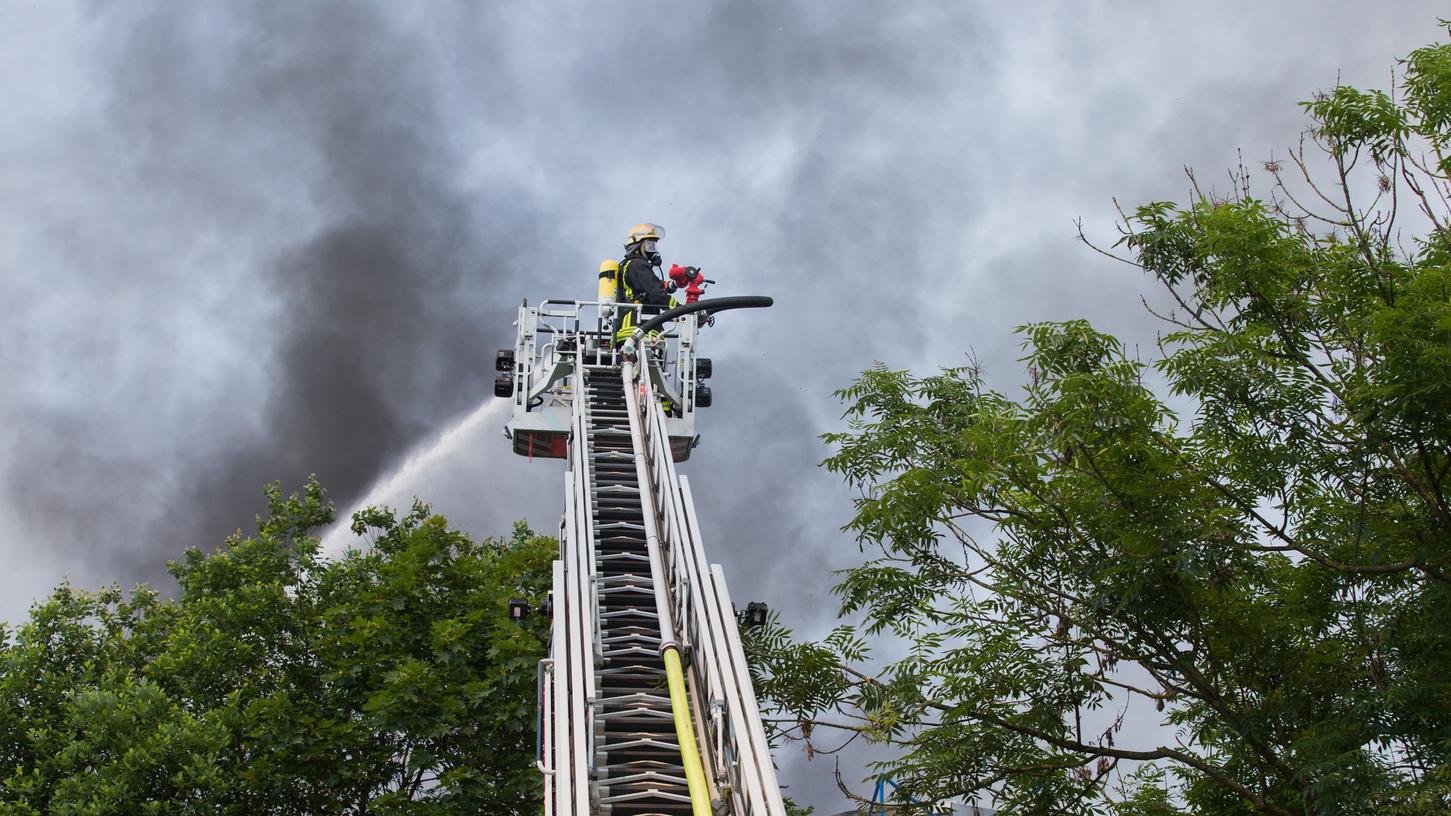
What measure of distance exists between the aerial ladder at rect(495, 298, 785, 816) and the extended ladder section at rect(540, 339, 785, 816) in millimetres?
15

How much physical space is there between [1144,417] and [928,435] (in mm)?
3134

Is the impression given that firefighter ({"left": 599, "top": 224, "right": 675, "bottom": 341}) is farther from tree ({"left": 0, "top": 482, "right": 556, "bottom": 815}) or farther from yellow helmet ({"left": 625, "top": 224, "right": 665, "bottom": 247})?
tree ({"left": 0, "top": 482, "right": 556, "bottom": 815})

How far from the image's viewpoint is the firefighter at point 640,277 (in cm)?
1978

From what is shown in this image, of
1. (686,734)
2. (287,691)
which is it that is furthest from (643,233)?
(686,734)

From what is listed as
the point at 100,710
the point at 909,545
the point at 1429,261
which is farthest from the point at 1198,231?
the point at 100,710

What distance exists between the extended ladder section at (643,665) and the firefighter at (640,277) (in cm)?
411

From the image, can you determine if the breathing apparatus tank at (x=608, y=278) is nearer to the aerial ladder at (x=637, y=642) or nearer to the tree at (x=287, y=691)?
the aerial ladder at (x=637, y=642)

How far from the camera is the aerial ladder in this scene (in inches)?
401

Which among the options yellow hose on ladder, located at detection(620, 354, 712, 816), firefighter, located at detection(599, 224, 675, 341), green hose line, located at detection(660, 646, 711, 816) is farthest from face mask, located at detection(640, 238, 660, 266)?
green hose line, located at detection(660, 646, 711, 816)

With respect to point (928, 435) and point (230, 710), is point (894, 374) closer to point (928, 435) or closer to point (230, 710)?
point (928, 435)

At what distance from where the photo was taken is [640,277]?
19.8m

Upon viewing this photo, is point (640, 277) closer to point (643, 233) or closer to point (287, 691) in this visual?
point (643, 233)

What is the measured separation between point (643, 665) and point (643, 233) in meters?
9.02

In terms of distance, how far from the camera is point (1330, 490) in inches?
440
